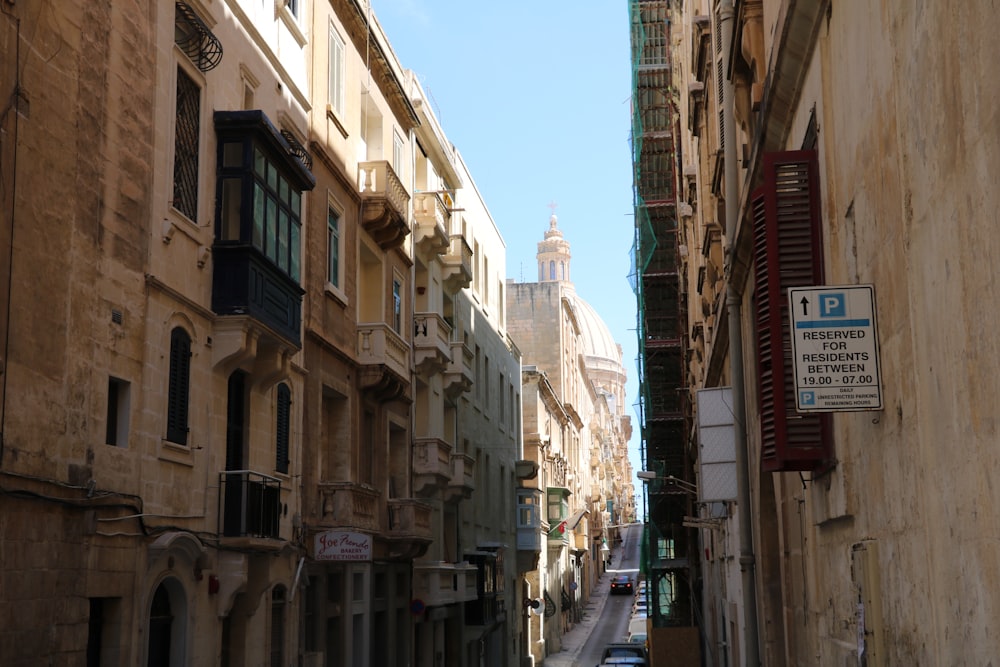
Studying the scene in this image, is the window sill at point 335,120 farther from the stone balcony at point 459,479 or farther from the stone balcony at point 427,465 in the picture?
the stone balcony at point 459,479

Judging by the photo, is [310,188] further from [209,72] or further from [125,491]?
[125,491]

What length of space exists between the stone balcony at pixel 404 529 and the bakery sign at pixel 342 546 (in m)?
4.72

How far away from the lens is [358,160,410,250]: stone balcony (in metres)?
26.0

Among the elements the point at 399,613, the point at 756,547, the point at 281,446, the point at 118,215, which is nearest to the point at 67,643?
the point at 118,215

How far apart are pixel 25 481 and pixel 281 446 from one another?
865 centimetres

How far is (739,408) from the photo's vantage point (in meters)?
16.9

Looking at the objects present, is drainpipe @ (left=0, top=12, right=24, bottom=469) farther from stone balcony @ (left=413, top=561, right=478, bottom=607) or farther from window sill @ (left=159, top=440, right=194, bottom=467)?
stone balcony @ (left=413, top=561, right=478, bottom=607)

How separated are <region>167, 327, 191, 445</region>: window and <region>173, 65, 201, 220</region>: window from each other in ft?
5.87

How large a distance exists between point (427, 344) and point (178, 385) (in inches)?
540

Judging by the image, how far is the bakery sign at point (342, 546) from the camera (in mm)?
20919

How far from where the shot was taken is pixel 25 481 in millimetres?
11992

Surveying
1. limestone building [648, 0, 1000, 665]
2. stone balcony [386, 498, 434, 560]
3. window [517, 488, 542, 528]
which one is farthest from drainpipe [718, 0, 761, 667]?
window [517, 488, 542, 528]

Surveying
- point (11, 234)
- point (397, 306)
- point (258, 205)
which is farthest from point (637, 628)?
point (11, 234)

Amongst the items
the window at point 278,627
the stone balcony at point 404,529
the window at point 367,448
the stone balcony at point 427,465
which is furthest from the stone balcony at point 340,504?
the stone balcony at point 427,465
